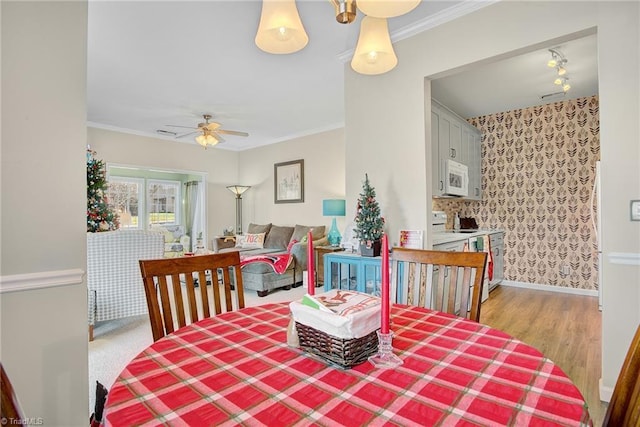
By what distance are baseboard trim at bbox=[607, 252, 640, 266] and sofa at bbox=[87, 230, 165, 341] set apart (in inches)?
130

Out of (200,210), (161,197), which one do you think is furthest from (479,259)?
(161,197)

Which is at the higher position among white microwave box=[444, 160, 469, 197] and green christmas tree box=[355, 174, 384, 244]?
white microwave box=[444, 160, 469, 197]

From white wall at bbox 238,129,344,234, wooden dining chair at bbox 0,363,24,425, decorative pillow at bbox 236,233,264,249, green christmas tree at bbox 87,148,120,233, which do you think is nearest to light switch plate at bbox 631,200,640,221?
wooden dining chair at bbox 0,363,24,425

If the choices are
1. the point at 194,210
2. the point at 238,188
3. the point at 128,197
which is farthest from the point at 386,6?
the point at 128,197

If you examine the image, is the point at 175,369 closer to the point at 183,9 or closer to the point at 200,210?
the point at 183,9

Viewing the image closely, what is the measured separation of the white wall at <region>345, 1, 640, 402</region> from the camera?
1.85 meters

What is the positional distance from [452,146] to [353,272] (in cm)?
234

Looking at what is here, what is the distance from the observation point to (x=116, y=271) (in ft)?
9.87

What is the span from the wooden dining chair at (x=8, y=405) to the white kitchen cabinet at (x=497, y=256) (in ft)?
15.5

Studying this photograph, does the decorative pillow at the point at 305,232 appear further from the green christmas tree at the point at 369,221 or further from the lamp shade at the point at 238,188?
the green christmas tree at the point at 369,221

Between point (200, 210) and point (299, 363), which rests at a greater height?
point (200, 210)

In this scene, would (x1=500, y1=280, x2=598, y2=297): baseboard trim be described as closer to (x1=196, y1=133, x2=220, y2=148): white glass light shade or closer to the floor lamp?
(x1=196, y1=133, x2=220, y2=148): white glass light shade

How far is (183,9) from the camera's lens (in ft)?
7.93

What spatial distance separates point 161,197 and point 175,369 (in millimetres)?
7727
